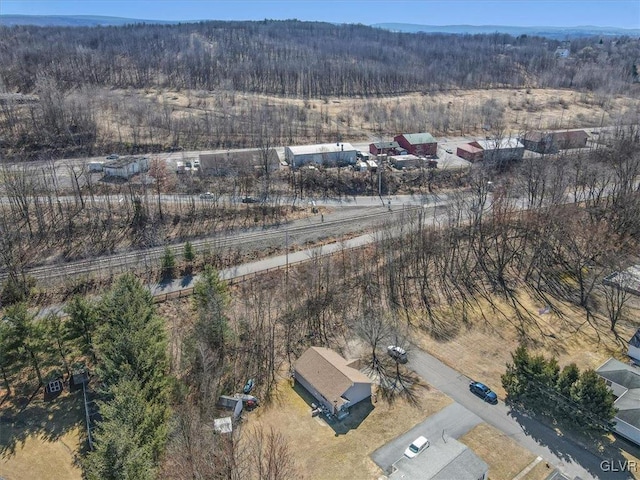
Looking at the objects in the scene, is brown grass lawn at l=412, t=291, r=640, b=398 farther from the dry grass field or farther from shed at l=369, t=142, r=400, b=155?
the dry grass field

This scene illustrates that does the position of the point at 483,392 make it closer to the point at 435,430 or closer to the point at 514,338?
Answer: the point at 435,430

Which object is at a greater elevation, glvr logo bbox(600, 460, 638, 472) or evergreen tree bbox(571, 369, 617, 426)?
evergreen tree bbox(571, 369, 617, 426)

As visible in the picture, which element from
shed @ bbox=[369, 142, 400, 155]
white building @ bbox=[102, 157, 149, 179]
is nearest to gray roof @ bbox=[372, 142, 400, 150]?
shed @ bbox=[369, 142, 400, 155]

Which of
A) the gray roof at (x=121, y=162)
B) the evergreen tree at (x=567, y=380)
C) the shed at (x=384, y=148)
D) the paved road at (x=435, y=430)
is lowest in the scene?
the paved road at (x=435, y=430)

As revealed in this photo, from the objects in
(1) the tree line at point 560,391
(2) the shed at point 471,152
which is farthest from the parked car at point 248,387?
(2) the shed at point 471,152

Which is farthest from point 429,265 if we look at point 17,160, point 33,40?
point 33,40

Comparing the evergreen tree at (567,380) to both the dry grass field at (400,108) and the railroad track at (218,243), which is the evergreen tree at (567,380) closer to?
the railroad track at (218,243)

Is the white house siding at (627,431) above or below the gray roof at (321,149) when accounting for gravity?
below
